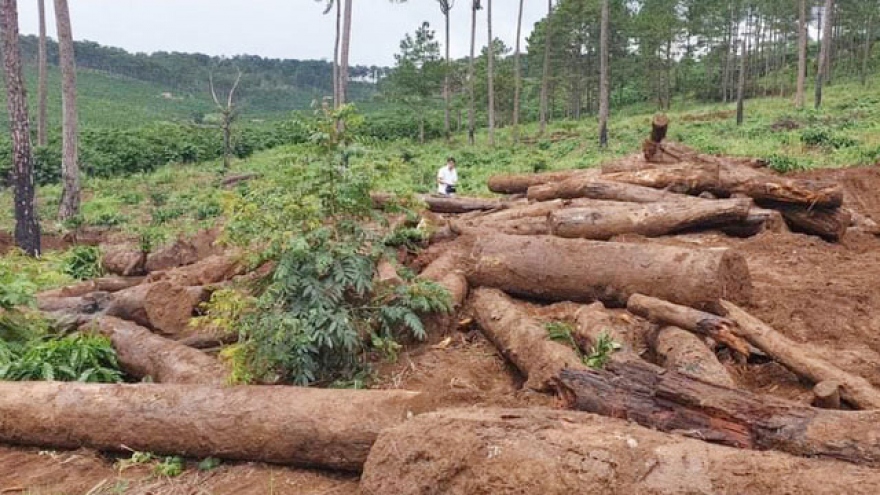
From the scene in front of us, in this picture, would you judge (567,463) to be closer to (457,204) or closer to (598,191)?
(598,191)

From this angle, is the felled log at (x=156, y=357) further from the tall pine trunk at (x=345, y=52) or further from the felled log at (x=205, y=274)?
the tall pine trunk at (x=345, y=52)

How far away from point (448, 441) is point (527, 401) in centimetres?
101

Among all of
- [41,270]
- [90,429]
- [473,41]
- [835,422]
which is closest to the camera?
[835,422]

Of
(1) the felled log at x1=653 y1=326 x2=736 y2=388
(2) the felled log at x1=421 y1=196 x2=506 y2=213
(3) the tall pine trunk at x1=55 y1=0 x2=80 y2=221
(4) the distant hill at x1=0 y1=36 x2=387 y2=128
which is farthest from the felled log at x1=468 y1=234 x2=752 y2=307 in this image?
(4) the distant hill at x1=0 y1=36 x2=387 y2=128

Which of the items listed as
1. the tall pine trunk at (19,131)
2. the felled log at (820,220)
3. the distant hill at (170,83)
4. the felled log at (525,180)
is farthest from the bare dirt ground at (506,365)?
the distant hill at (170,83)

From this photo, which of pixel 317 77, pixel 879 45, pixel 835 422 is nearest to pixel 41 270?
pixel 835 422

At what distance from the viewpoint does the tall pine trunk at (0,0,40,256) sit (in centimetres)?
1213

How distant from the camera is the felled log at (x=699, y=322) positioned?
14.4 ft

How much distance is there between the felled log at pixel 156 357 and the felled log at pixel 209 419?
52 centimetres

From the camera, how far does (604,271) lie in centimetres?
534

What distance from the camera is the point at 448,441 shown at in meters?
2.78

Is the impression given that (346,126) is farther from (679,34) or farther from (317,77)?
(317,77)

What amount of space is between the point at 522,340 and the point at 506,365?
29cm

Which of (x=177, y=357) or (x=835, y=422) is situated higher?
(x=835, y=422)
